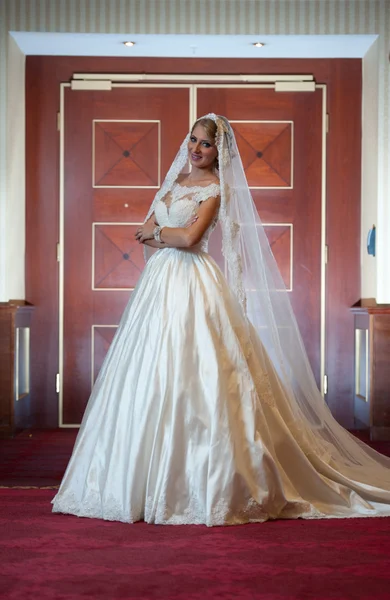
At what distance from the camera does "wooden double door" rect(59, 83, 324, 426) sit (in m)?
6.37

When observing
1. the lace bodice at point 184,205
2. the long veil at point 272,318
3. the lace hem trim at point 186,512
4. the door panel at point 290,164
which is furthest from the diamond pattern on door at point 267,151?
the lace hem trim at point 186,512

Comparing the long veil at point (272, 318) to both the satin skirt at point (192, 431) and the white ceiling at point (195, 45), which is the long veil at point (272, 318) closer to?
the satin skirt at point (192, 431)

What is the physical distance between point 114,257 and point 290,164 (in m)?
1.51

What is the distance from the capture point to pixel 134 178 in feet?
20.9

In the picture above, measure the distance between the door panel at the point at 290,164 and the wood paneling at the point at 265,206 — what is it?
12cm

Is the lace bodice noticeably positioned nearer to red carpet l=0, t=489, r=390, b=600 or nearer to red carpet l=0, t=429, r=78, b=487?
red carpet l=0, t=489, r=390, b=600

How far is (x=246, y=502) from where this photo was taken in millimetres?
3236

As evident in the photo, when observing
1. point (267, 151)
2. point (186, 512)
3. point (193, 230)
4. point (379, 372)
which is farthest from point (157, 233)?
point (267, 151)

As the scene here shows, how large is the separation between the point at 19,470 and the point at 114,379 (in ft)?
4.75

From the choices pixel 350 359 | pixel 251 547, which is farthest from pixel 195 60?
pixel 251 547

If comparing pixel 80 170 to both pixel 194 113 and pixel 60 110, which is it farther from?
pixel 194 113

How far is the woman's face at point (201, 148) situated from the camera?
12.0 ft

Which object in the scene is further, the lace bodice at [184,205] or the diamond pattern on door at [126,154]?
the diamond pattern on door at [126,154]

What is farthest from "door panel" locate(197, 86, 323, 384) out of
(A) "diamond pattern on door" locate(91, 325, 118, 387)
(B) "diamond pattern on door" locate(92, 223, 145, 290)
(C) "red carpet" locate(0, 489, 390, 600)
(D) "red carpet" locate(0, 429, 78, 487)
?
(C) "red carpet" locate(0, 489, 390, 600)
